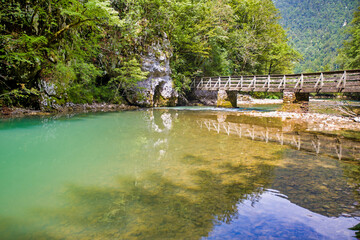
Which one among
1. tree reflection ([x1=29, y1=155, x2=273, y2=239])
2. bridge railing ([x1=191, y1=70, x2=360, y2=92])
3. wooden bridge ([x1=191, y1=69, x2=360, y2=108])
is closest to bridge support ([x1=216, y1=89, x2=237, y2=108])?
wooden bridge ([x1=191, y1=69, x2=360, y2=108])

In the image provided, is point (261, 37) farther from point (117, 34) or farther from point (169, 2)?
point (117, 34)

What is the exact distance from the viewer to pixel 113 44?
659 inches

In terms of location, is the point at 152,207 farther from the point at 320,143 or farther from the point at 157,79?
the point at 157,79

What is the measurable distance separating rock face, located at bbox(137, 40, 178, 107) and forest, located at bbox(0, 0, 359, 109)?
0.45 m

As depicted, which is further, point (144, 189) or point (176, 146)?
point (176, 146)

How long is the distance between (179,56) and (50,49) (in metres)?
14.2

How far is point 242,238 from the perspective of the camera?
1936mm

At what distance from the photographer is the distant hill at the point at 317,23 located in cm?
12919

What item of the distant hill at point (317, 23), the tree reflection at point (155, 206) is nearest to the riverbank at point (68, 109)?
the tree reflection at point (155, 206)

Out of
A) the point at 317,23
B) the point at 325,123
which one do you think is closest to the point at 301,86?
the point at 325,123

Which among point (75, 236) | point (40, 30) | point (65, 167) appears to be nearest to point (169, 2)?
point (40, 30)

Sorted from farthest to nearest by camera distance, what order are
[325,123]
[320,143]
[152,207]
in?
[325,123] < [320,143] < [152,207]

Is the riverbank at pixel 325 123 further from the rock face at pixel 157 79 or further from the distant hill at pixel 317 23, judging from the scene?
the distant hill at pixel 317 23

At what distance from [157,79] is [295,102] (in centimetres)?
1128
